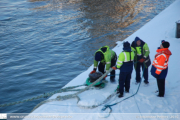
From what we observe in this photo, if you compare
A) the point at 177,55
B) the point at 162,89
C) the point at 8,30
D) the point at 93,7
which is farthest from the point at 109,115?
the point at 93,7

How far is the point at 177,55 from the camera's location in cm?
742

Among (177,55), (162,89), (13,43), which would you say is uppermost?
(13,43)

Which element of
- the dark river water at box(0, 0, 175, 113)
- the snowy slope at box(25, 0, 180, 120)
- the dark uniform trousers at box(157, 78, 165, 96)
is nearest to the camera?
the snowy slope at box(25, 0, 180, 120)

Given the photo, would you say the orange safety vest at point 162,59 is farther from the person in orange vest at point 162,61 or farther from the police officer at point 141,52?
the police officer at point 141,52

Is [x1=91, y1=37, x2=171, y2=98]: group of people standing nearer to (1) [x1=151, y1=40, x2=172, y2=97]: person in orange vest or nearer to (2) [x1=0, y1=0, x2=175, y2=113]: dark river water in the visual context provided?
(1) [x1=151, y1=40, x2=172, y2=97]: person in orange vest

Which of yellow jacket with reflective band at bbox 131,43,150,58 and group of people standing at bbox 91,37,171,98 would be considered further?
yellow jacket with reflective band at bbox 131,43,150,58

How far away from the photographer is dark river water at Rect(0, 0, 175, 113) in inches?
351

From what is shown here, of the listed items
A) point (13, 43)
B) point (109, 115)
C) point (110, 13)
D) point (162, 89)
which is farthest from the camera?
point (110, 13)

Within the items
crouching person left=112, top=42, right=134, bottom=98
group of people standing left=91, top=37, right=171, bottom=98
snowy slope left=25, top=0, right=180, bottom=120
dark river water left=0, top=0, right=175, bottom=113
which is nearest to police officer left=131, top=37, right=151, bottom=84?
group of people standing left=91, top=37, right=171, bottom=98

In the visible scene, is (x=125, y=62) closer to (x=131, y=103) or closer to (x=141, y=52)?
(x=141, y=52)

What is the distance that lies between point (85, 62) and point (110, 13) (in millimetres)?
10513

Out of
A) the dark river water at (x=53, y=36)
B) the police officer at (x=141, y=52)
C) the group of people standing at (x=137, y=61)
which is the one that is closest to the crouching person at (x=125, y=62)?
the group of people standing at (x=137, y=61)

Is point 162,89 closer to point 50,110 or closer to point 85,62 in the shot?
point 50,110

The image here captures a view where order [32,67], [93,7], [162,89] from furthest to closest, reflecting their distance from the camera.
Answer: [93,7] < [32,67] < [162,89]
